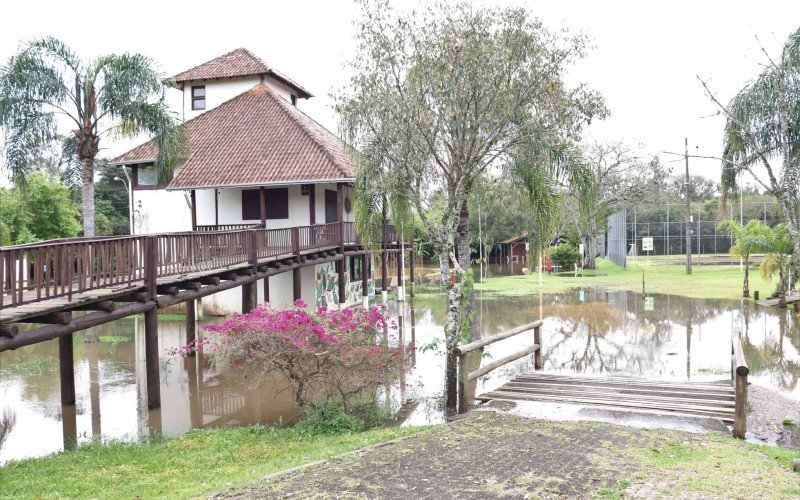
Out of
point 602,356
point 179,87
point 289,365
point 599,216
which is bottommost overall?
point 602,356

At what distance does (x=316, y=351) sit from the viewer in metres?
9.22

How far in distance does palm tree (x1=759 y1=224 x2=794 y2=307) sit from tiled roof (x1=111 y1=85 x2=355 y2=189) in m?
15.8

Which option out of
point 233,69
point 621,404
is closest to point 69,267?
point 621,404

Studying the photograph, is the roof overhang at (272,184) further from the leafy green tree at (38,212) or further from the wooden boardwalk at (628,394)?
the wooden boardwalk at (628,394)

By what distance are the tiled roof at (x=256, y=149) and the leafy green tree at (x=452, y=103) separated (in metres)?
8.38

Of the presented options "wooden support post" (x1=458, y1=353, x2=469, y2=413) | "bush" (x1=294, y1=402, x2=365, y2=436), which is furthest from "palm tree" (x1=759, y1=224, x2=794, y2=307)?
"bush" (x1=294, y1=402, x2=365, y2=436)

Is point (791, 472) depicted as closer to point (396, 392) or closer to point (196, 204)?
point (396, 392)

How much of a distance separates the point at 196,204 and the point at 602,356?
1493cm

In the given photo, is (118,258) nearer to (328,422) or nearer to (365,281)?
(328,422)

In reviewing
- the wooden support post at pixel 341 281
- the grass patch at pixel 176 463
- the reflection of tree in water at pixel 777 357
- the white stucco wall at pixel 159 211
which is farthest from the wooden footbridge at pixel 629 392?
the white stucco wall at pixel 159 211

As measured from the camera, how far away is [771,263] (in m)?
24.8

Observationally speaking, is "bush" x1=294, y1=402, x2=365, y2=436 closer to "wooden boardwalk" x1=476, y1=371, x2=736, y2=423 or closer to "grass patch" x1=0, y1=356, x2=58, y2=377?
"wooden boardwalk" x1=476, y1=371, x2=736, y2=423

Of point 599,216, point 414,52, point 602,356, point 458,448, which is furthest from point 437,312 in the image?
point 599,216

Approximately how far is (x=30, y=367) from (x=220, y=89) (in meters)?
15.1
